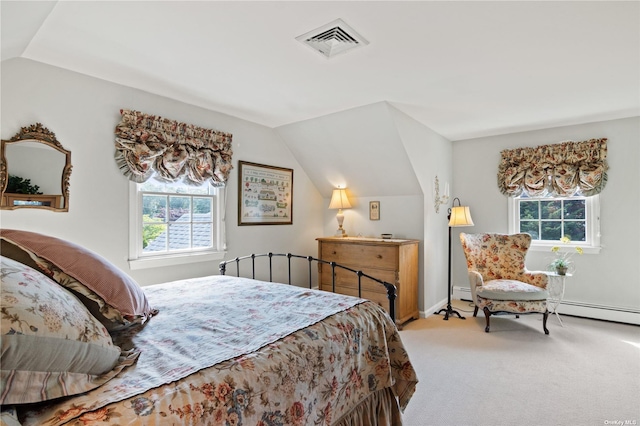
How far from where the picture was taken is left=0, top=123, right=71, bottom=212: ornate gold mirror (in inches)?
89.4

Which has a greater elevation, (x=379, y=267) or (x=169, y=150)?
(x=169, y=150)

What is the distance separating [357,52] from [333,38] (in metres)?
0.24

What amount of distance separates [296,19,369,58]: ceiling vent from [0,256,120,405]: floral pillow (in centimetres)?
185

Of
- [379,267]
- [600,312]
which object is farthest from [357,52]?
[600,312]

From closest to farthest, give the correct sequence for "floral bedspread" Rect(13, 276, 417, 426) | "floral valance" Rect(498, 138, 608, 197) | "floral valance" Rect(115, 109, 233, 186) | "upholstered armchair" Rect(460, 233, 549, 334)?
"floral bedspread" Rect(13, 276, 417, 426), "floral valance" Rect(115, 109, 233, 186), "upholstered armchair" Rect(460, 233, 549, 334), "floral valance" Rect(498, 138, 608, 197)

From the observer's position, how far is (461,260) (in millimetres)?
4914

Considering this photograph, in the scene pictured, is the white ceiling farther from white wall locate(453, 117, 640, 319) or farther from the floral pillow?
the floral pillow

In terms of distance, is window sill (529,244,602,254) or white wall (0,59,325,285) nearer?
white wall (0,59,325,285)

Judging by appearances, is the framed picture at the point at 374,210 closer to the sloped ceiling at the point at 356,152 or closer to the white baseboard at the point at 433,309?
the sloped ceiling at the point at 356,152

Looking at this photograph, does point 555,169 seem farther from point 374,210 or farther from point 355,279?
point 355,279

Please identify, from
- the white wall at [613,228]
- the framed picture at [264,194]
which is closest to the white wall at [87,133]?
the framed picture at [264,194]

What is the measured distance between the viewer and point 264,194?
4129 mm

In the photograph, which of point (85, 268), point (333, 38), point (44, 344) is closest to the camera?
point (44, 344)

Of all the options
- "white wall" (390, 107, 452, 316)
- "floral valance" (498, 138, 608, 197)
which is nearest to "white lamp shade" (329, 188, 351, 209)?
"white wall" (390, 107, 452, 316)
